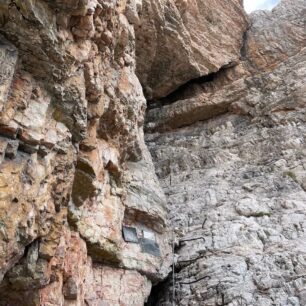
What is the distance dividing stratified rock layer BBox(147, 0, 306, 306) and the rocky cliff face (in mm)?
71

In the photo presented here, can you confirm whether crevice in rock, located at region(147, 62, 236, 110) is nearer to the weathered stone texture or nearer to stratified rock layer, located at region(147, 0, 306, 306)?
stratified rock layer, located at region(147, 0, 306, 306)

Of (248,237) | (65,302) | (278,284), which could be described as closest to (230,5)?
(248,237)

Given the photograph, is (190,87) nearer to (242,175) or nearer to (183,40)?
(183,40)

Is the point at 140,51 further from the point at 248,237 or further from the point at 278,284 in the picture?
the point at 278,284

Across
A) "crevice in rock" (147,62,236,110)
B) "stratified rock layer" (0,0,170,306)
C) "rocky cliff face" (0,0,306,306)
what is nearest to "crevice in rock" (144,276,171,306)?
"rocky cliff face" (0,0,306,306)

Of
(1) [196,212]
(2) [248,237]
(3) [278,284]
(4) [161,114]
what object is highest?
(4) [161,114]

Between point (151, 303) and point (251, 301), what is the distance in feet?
13.9

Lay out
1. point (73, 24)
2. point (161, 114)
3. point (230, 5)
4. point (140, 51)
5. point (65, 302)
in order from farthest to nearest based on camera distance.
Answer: point (230, 5) → point (161, 114) → point (140, 51) → point (65, 302) → point (73, 24)

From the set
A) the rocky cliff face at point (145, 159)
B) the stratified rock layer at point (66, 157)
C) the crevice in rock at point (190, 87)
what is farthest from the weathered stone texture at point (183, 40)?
the stratified rock layer at point (66, 157)

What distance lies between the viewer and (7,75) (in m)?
7.78

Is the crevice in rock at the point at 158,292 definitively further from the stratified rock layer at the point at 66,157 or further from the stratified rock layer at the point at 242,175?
the stratified rock layer at the point at 66,157

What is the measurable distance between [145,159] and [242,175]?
5.12 metres

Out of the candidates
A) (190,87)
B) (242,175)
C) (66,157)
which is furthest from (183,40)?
(66,157)

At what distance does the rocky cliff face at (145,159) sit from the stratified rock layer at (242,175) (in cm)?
7
